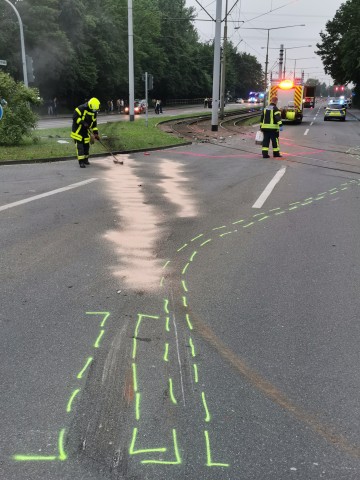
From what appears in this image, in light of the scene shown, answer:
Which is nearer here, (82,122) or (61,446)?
(61,446)

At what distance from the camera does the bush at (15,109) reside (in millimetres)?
16027

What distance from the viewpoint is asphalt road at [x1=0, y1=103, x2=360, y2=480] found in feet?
8.59

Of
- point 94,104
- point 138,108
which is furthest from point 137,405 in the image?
point 138,108

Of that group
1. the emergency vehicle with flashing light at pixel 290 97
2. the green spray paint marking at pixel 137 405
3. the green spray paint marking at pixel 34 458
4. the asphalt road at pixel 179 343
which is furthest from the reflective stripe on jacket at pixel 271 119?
the emergency vehicle with flashing light at pixel 290 97

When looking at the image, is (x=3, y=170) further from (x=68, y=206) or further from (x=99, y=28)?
(x=99, y=28)

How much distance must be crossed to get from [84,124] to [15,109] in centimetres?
484

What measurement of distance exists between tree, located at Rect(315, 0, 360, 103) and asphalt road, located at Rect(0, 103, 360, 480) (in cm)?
5710

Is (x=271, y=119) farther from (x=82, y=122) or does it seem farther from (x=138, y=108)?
(x=138, y=108)

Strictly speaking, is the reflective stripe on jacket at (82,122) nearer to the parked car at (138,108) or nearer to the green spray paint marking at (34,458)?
the green spray paint marking at (34,458)

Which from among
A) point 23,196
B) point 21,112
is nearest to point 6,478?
point 23,196

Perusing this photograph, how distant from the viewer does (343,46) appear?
60.7 meters

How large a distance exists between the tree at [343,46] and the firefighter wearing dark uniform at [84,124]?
52098 millimetres

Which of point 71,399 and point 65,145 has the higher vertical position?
point 65,145

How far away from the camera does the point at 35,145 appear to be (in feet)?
57.2
